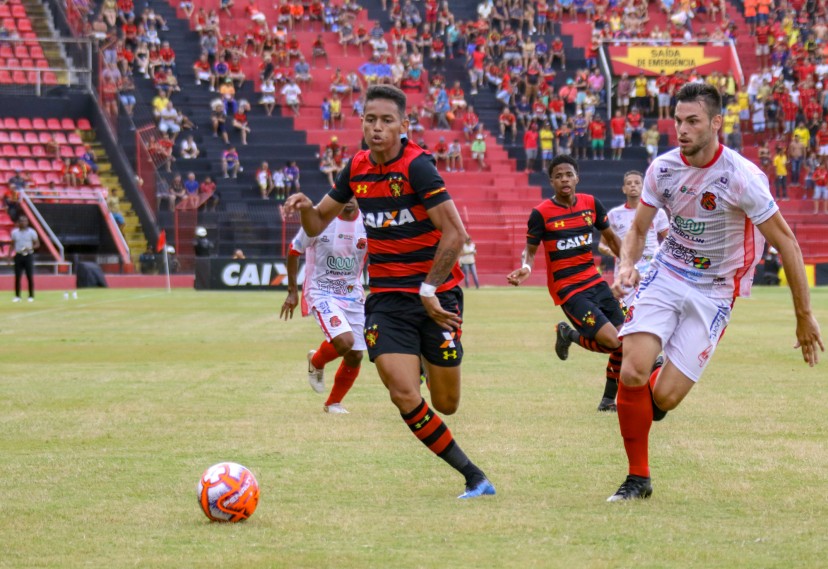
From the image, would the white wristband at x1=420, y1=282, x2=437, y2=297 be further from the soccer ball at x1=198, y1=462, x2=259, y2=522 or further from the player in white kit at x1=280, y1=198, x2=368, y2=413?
the player in white kit at x1=280, y1=198, x2=368, y2=413

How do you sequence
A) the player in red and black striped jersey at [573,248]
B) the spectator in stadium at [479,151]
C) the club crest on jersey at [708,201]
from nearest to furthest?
the club crest on jersey at [708,201] → the player in red and black striped jersey at [573,248] → the spectator in stadium at [479,151]

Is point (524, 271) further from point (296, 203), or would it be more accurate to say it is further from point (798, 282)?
point (798, 282)

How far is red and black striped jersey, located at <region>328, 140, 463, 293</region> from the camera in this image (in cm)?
780

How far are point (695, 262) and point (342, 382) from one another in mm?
4844

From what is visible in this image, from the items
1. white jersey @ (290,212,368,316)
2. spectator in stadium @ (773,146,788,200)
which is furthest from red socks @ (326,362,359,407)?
spectator in stadium @ (773,146,788,200)

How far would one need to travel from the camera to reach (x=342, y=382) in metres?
11.8

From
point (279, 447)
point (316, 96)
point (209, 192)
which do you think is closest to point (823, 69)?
point (316, 96)

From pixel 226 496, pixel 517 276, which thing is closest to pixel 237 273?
pixel 517 276

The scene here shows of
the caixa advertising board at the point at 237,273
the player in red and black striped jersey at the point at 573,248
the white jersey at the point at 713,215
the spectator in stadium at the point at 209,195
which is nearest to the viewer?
the white jersey at the point at 713,215

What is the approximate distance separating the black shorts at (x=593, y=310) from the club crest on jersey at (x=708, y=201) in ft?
13.7

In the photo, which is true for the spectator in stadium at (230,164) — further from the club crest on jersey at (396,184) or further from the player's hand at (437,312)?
the player's hand at (437,312)

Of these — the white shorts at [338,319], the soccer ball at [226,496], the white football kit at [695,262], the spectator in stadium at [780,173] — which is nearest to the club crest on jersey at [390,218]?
the white football kit at [695,262]

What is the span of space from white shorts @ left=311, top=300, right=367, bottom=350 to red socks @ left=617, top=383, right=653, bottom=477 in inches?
176

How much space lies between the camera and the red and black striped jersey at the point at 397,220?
7.80 metres
